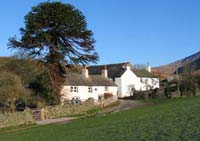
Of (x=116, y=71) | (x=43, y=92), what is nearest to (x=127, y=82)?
(x=116, y=71)

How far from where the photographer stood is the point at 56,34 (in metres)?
62.8

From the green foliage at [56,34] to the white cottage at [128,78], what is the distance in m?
35.5

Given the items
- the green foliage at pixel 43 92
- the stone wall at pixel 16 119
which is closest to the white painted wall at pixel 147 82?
the green foliage at pixel 43 92

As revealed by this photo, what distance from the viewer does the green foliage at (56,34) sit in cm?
6047

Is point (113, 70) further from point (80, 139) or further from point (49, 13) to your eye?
point (80, 139)

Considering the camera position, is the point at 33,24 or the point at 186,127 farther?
the point at 33,24

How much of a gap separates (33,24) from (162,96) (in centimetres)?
2594

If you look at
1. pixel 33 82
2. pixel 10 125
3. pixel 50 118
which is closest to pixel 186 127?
pixel 10 125

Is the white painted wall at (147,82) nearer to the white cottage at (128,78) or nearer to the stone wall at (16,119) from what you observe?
the white cottage at (128,78)

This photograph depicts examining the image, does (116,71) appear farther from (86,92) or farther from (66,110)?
(66,110)

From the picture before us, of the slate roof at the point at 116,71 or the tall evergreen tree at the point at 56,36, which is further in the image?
the slate roof at the point at 116,71

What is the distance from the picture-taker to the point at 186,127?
19891 mm

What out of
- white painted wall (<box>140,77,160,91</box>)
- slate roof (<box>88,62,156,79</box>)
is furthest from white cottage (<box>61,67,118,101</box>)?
white painted wall (<box>140,77,160,91</box>)

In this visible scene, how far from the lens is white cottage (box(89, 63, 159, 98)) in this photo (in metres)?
100
